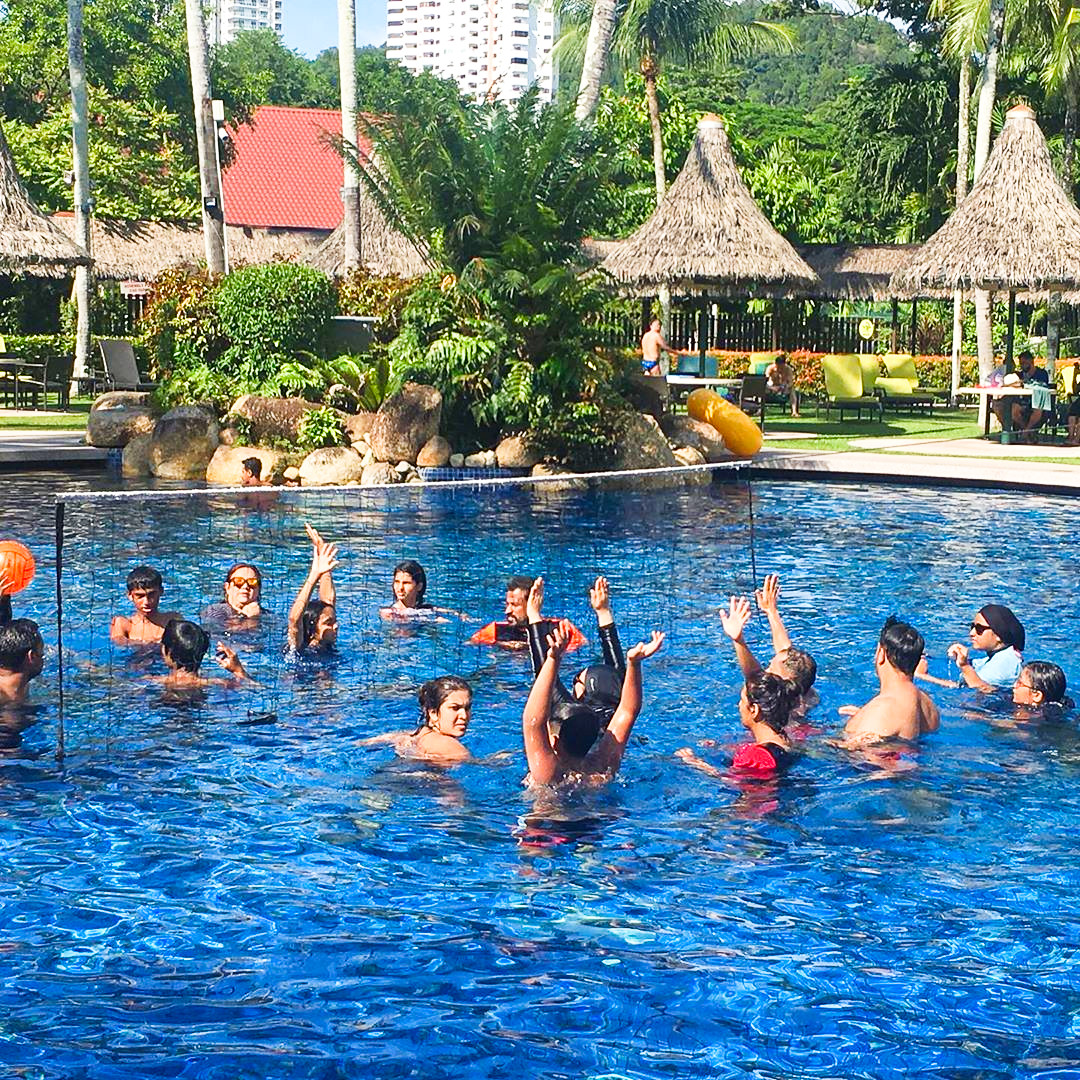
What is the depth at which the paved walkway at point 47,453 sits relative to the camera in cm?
2053

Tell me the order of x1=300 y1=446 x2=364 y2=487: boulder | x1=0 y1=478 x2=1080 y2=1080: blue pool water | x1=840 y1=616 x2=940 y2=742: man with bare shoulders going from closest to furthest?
x1=0 y1=478 x2=1080 y2=1080: blue pool water < x1=840 y1=616 x2=940 y2=742: man with bare shoulders < x1=300 y1=446 x2=364 y2=487: boulder

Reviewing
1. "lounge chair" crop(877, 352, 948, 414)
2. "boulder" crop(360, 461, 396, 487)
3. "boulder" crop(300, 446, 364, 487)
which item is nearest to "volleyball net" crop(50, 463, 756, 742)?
"boulder" crop(360, 461, 396, 487)

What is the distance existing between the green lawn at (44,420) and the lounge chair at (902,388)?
1352cm

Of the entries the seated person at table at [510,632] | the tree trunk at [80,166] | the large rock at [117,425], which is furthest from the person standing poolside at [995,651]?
the tree trunk at [80,166]

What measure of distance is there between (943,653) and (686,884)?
5130 mm

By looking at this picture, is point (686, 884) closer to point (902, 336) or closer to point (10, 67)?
point (902, 336)

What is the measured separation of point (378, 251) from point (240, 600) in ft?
85.3

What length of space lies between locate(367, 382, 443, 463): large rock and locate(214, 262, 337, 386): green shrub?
3.16 m

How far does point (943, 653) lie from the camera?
1181 cm

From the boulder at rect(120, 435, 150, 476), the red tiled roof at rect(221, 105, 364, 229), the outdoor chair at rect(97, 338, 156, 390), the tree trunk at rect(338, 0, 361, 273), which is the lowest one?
the boulder at rect(120, 435, 150, 476)

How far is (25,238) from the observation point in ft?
88.7

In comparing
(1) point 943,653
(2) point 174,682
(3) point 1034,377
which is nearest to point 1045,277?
(3) point 1034,377

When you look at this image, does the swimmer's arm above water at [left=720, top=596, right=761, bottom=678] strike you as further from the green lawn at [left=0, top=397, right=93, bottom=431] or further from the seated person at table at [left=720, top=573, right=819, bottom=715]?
the green lawn at [left=0, top=397, right=93, bottom=431]

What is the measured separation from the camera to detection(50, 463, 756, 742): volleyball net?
10.6 meters
